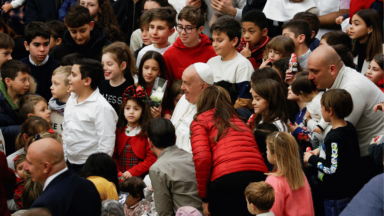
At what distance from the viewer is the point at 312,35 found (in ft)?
21.7

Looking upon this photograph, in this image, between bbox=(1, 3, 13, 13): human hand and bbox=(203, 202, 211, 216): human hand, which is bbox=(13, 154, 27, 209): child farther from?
bbox=(1, 3, 13, 13): human hand

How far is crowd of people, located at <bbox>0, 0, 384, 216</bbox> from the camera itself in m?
3.81

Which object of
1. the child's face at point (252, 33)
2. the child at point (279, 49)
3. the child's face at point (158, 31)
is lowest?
the child at point (279, 49)

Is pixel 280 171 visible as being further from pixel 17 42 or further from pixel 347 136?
pixel 17 42

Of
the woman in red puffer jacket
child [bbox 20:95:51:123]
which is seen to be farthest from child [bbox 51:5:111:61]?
the woman in red puffer jacket

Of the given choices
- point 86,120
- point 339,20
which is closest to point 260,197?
point 86,120

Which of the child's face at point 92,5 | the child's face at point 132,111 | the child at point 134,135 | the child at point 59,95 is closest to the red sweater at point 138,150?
the child at point 134,135

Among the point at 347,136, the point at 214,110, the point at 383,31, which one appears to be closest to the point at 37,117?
the point at 214,110

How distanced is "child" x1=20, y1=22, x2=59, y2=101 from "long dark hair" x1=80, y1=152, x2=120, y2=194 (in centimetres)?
279

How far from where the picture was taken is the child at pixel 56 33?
7477 mm

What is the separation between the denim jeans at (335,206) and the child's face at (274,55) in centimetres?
205

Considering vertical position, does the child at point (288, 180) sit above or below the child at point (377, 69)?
below

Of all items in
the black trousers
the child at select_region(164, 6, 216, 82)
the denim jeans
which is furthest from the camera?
the child at select_region(164, 6, 216, 82)

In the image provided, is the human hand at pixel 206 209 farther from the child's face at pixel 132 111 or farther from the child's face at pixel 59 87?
the child's face at pixel 59 87
